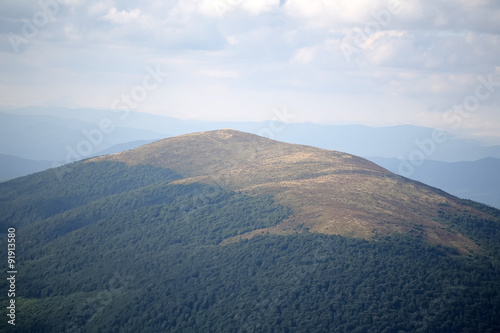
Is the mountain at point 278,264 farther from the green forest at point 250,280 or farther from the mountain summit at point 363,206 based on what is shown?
the mountain summit at point 363,206

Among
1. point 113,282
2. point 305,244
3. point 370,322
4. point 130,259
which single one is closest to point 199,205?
point 130,259

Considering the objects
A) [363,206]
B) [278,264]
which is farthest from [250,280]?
[363,206]

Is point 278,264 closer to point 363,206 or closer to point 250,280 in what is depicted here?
point 250,280

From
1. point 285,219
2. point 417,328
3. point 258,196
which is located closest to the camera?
point 417,328

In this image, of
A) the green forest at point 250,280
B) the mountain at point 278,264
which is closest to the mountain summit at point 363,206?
the mountain at point 278,264

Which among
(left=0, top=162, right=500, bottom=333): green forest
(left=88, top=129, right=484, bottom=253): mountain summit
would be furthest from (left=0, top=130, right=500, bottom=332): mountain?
(left=88, top=129, right=484, bottom=253): mountain summit

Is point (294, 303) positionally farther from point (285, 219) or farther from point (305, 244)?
point (285, 219)

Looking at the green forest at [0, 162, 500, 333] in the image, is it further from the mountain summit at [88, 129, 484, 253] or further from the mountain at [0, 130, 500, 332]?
the mountain summit at [88, 129, 484, 253]
